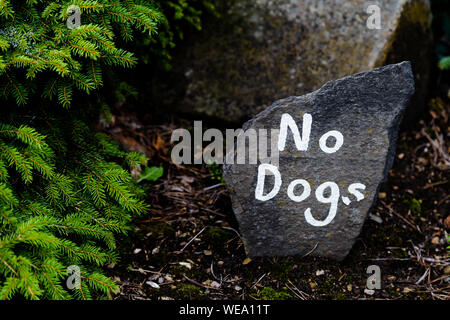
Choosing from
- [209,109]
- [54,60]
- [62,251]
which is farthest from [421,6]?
[62,251]

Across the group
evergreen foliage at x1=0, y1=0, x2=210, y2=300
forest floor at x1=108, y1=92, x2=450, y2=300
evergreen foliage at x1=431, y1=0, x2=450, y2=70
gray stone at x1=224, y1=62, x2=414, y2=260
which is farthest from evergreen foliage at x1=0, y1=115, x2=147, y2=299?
evergreen foliage at x1=431, y1=0, x2=450, y2=70

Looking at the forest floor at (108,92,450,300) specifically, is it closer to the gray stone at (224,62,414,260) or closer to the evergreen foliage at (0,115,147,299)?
the gray stone at (224,62,414,260)

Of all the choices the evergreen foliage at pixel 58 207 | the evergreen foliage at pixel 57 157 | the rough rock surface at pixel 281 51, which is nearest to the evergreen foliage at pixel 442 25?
the rough rock surface at pixel 281 51

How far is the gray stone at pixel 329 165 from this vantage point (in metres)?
2.47

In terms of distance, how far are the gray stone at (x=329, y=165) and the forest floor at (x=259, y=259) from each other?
17 cm

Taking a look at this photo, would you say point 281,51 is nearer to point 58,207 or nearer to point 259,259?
point 259,259

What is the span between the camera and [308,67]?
3424 mm

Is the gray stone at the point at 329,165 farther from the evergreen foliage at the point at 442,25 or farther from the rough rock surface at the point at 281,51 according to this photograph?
the evergreen foliage at the point at 442,25

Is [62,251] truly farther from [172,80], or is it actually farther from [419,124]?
[419,124]

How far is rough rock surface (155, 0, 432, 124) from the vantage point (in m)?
3.34

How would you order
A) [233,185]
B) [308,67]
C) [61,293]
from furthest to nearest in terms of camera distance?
[308,67], [233,185], [61,293]

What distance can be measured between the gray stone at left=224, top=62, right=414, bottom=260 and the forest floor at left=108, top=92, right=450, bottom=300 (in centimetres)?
17

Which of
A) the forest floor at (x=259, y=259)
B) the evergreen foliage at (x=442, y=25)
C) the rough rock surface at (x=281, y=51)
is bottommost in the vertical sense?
the forest floor at (x=259, y=259)

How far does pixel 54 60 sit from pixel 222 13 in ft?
5.94
